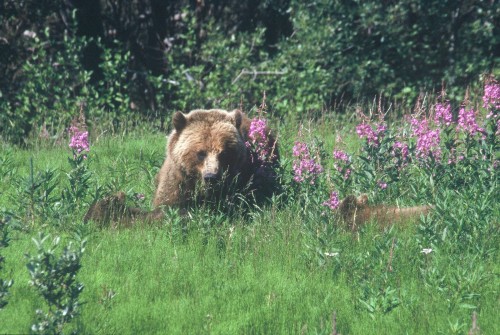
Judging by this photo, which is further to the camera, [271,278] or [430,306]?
[271,278]

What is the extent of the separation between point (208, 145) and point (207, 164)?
22 centimetres

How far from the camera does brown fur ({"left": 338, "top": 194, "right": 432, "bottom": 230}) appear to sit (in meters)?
6.38

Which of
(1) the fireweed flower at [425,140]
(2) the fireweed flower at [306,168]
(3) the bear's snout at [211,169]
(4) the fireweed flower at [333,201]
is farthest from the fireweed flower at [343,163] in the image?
(3) the bear's snout at [211,169]

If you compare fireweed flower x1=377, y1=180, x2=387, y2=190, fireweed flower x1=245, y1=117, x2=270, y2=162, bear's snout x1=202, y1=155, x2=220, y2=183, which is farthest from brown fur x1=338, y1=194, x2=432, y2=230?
fireweed flower x1=245, y1=117, x2=270, y2=162

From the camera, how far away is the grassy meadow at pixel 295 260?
4.77 metres

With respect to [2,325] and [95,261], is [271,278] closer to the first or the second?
[95,261]

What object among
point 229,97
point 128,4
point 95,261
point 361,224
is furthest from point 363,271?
point 128,4

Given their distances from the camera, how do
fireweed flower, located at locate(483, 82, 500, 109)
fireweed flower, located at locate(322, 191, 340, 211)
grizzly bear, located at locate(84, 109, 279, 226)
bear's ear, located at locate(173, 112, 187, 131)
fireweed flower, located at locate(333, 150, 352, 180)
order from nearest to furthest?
fireweed flower, located at locate(322, 191, 340, 211) < fireweed flower, located at locate(483, 82, 500, 109) < fireweed flower, located at locate(333, 150, 352, 180) < grizzly bear, located at locate(84, 109, 279, 226) < bear's ear, located at locate(173, 112, 187, 131)

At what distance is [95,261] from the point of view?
5.55 metres

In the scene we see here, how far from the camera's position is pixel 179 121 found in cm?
762

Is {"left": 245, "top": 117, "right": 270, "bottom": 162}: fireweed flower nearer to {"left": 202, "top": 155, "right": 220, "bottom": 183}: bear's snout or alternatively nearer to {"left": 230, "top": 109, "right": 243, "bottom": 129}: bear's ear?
{"left": 230, "top": 109, "right": 243, "bottom": 129}: bear's ear

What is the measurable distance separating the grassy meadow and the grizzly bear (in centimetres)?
27

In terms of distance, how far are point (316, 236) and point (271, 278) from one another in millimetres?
556

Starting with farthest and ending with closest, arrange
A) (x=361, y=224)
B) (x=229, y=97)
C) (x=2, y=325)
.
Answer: (x=229, y=97) < (x=361, y=224) < (x=2, y=325)
